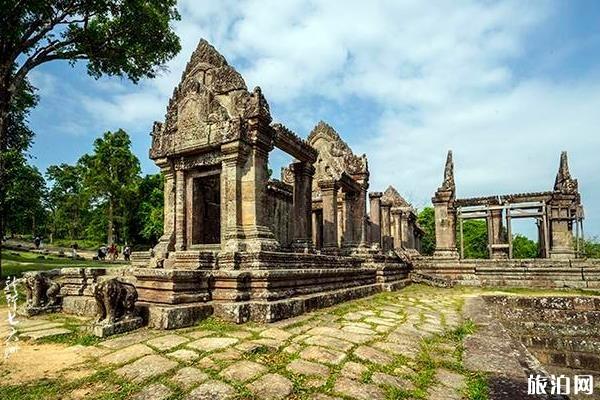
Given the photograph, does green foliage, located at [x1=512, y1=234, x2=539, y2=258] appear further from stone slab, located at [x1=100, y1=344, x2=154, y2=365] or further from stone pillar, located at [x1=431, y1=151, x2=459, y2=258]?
stone slab, located at [x1=100, y1=344, x2=154, y2=365]

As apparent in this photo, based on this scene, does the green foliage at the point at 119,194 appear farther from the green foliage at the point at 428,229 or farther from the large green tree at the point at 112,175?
the green foliage at the point at 428,229

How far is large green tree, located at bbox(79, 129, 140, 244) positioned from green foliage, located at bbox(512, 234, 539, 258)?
42.0m

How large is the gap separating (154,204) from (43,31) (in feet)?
91.5

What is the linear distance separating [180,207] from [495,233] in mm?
20373

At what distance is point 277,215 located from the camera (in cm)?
1428

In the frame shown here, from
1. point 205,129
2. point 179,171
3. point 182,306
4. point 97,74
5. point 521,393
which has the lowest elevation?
point 521,393

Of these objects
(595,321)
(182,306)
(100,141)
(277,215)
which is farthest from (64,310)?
(100,141)

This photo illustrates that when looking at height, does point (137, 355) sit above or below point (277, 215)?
below

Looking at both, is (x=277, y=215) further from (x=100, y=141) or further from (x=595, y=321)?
(x=100, y=141)

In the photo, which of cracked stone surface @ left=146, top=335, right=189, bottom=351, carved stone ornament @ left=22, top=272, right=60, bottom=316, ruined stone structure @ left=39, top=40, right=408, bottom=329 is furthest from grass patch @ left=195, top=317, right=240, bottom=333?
carved stone ornament @ left=22, top=272, right=60, bottom=316

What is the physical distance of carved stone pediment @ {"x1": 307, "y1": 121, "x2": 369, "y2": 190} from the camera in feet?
46.7

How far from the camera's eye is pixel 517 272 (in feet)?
51.2

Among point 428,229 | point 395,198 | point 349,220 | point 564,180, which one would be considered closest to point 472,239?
point 428,229

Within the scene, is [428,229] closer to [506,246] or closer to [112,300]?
[506,246]
